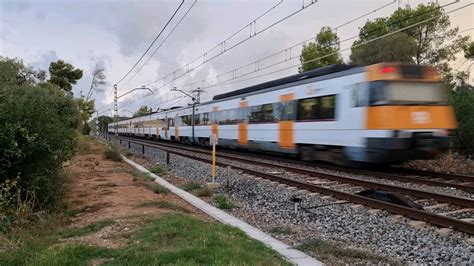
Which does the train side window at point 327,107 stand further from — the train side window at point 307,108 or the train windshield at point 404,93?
the train windshield at point 404,93

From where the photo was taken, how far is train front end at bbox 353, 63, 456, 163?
548 inches

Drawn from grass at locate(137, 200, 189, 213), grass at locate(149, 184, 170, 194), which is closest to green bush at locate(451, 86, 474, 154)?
grass at locate(149, 184, 170, 194)

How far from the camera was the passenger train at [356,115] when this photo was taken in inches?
553

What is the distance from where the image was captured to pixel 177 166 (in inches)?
821

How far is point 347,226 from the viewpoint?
8.58m

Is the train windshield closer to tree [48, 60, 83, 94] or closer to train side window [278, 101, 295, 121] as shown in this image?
train side window [278, 101, 295, 121]

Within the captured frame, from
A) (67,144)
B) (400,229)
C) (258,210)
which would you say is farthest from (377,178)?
(67,144)

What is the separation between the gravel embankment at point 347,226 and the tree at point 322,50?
35353 millimetres

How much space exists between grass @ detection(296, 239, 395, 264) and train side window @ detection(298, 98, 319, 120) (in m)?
11.2

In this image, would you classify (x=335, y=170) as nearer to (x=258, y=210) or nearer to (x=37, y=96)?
(x=258, y=210)

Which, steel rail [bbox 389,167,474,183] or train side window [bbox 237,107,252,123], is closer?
steel rail [bbox 389,167,474,183]

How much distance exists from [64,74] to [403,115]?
50.6 meters

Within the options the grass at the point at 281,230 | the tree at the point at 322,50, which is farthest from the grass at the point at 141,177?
the tree at the point at 322,50

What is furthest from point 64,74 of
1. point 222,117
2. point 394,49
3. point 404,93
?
point 404,93
